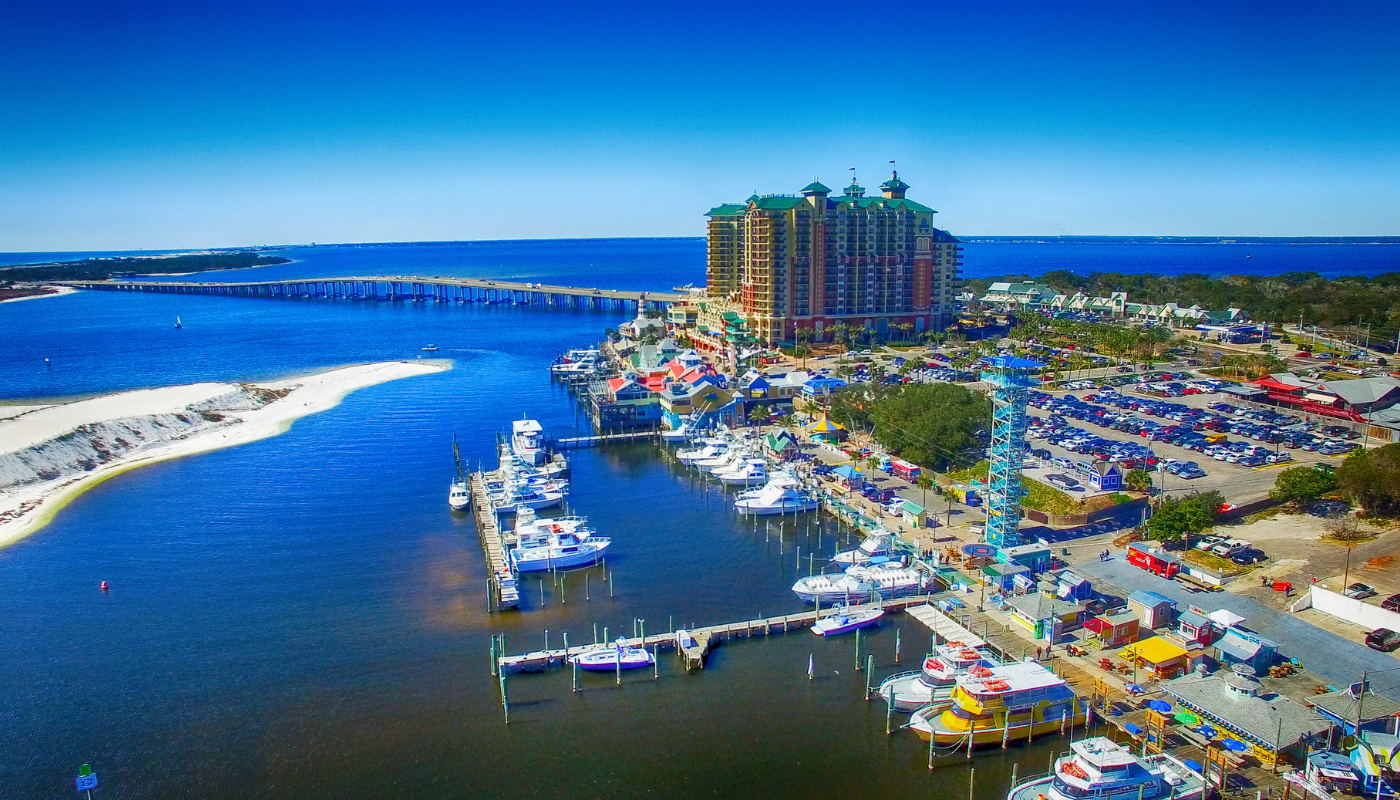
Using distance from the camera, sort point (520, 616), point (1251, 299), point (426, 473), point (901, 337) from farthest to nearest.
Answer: point (1251, 299) → point (901, 337) → point (426, 473) → point (520, 616)

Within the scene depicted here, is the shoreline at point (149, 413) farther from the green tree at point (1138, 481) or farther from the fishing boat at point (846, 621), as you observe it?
the green tree at point (1138, 481)

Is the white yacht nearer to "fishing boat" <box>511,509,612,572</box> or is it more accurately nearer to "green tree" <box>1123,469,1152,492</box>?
"fishing boat" <box>511,509,612,572</box>

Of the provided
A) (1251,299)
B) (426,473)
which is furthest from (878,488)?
(1251,299)

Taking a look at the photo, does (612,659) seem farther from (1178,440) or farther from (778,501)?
(1178,440)

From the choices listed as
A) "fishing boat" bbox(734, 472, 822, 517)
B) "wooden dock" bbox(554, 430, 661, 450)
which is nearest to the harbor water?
"fishing boat" bbox(734, 472, 822, 517)

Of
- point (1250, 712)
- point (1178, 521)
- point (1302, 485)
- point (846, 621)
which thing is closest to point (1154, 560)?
point (1178, 521)

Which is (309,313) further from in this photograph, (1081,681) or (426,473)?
(1081,681)
